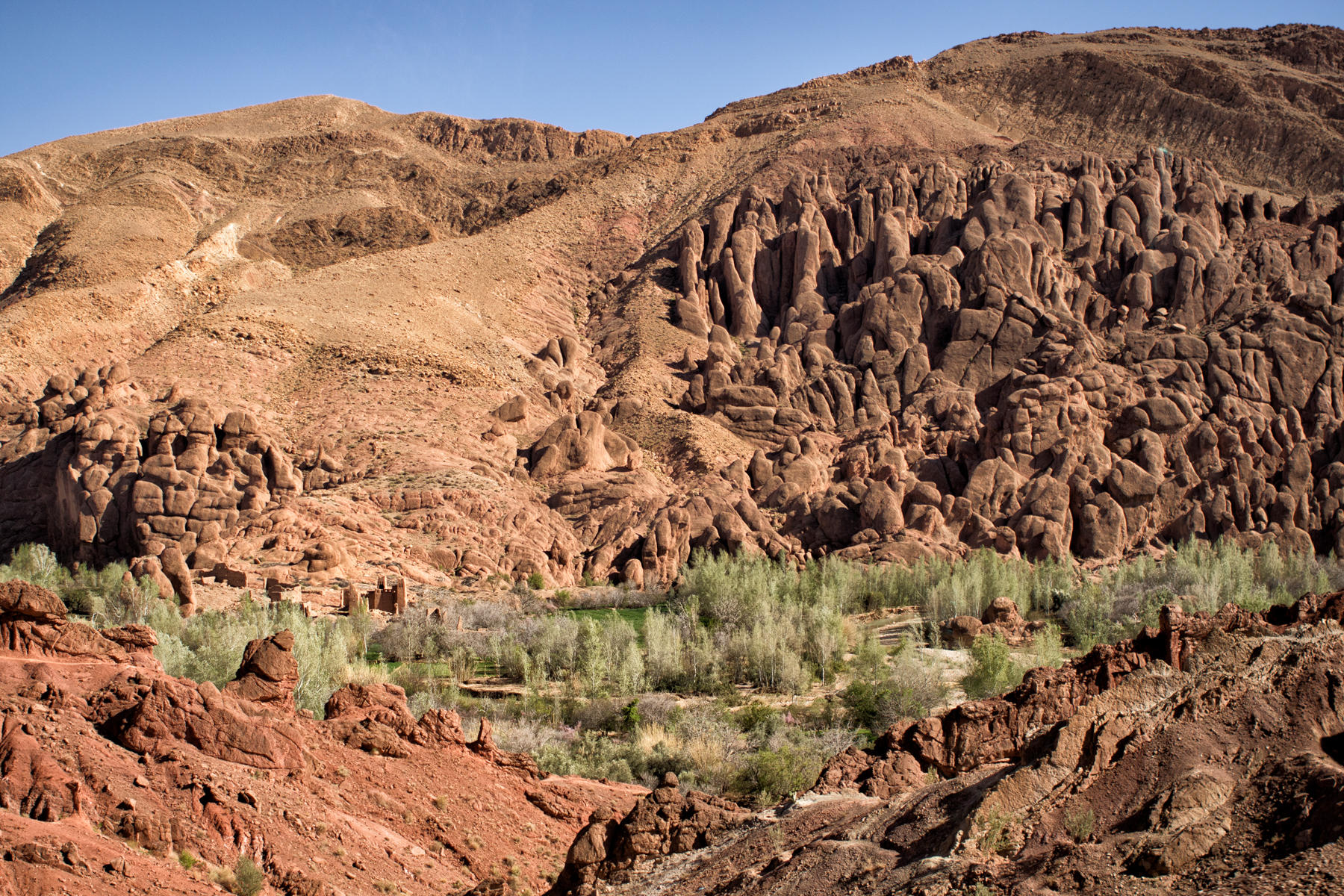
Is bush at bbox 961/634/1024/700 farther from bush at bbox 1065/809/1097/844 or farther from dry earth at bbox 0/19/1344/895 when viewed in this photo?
bush at bbox 1065/809/1097/844

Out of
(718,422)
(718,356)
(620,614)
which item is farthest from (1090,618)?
(718,356)

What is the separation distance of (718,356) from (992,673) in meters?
38.3

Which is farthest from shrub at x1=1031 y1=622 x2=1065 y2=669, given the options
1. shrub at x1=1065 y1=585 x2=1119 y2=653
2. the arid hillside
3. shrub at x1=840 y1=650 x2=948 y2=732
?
the arid hillside

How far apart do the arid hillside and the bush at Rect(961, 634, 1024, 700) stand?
18.7m

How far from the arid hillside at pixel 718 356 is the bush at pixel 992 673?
18741mm

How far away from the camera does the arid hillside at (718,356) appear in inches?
1917

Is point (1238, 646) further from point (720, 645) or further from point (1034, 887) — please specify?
point (720, 645)

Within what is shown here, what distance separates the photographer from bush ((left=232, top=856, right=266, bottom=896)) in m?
11.4

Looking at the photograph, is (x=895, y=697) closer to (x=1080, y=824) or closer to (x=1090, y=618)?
(x=1090, y=618)

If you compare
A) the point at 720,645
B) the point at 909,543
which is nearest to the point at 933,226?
the point at 909,543

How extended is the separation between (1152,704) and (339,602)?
3374cm

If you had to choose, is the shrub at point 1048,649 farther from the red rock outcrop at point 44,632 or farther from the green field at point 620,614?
the red rock outcrop at point 44,632

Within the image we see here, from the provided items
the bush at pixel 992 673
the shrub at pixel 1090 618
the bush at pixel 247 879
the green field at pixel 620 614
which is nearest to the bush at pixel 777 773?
the bush at pixel 992 673

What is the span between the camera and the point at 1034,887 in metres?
7.54
